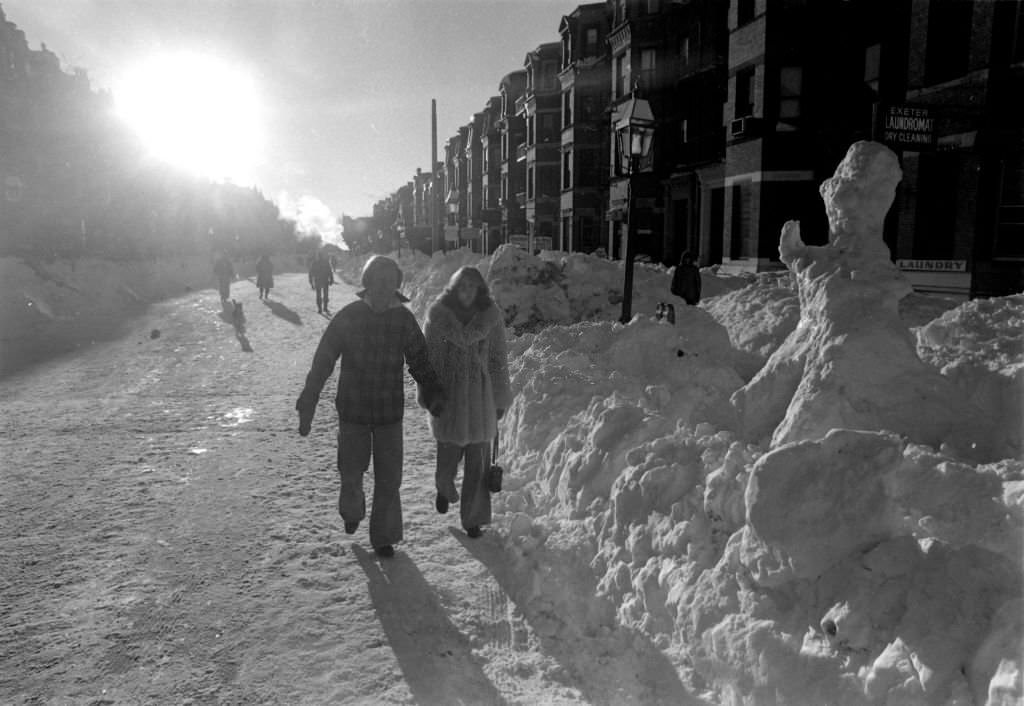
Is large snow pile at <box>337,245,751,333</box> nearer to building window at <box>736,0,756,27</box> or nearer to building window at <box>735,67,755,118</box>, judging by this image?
building window at <box>735,67,755,118</box>

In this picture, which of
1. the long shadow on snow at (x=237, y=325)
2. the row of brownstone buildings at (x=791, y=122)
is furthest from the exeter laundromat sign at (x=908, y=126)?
the long shadow on snow at (x=237, y=325)

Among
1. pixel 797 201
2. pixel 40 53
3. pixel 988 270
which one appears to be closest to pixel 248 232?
pixel 40 53

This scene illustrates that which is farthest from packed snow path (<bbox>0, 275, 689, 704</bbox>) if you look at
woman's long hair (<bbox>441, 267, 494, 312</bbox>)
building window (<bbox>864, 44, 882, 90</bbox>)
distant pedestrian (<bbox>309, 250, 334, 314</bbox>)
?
building window (<bbox>864, 44, 882, 90</bbox>)

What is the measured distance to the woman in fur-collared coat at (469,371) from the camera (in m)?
4.79

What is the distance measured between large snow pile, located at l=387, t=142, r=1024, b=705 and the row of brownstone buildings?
Answer: 17.7ft

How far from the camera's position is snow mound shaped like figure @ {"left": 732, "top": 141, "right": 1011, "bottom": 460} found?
3.94 meters

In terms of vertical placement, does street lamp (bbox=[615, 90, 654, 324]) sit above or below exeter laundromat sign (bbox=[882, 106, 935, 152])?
below

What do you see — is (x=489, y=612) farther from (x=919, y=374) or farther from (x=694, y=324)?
(x=694, y=324)

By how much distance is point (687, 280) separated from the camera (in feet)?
42.5

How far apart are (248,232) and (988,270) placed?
97.6 m

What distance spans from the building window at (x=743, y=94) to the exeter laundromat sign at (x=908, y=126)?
11.5 meters

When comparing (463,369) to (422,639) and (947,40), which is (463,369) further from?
(947,40)

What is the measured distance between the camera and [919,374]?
159 inches

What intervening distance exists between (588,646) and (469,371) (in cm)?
209
